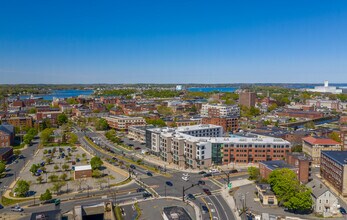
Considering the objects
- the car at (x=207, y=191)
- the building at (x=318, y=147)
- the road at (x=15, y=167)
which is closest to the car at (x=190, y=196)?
the car at (x=207, y=191)

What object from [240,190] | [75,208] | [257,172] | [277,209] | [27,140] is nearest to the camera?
[75,208]

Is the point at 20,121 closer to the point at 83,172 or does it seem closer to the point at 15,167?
the point at 15,167

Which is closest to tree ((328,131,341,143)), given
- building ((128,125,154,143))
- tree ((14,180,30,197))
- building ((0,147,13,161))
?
building ((128,125,154,143))

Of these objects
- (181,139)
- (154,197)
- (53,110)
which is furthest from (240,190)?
(53,110)

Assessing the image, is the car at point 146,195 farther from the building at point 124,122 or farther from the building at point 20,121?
the building at point 20,121

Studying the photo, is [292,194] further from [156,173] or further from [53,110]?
[53,110]

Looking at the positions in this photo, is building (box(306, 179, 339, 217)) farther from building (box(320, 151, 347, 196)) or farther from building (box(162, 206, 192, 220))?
building (box(162, 206, 192, 220))
